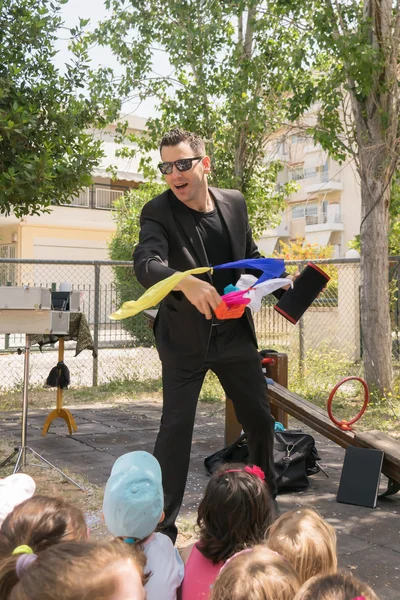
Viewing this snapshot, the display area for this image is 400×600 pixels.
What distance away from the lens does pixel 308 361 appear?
9.68 m

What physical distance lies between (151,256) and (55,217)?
26763 mm

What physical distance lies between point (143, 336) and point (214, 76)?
4.70 meters

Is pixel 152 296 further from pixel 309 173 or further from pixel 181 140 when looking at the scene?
pixel 309 173

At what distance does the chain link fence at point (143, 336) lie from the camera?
1005cm

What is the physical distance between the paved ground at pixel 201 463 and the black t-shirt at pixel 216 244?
1.55 meters

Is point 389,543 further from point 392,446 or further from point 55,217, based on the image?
point 55,217

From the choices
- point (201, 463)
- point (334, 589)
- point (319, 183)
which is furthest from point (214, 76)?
point (319, 183)

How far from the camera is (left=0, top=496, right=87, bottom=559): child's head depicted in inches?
72.9

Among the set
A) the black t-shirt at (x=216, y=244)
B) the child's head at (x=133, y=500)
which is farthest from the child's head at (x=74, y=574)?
the black t-shirt at (x=216, y=244)

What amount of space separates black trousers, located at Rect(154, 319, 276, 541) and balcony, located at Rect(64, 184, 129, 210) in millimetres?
27687

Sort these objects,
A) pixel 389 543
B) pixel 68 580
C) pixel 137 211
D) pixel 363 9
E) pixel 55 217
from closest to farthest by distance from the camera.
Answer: pixel 68 580 < pixel 389 543 < pixel 363 9 < pixel 137 211 < pixel 55 217

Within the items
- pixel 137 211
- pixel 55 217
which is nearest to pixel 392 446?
pixel 137 211

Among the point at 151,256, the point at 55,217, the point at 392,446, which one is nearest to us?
the point at 151,256

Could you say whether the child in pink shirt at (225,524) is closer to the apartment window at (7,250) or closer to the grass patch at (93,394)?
the grass patch at (93,394)
